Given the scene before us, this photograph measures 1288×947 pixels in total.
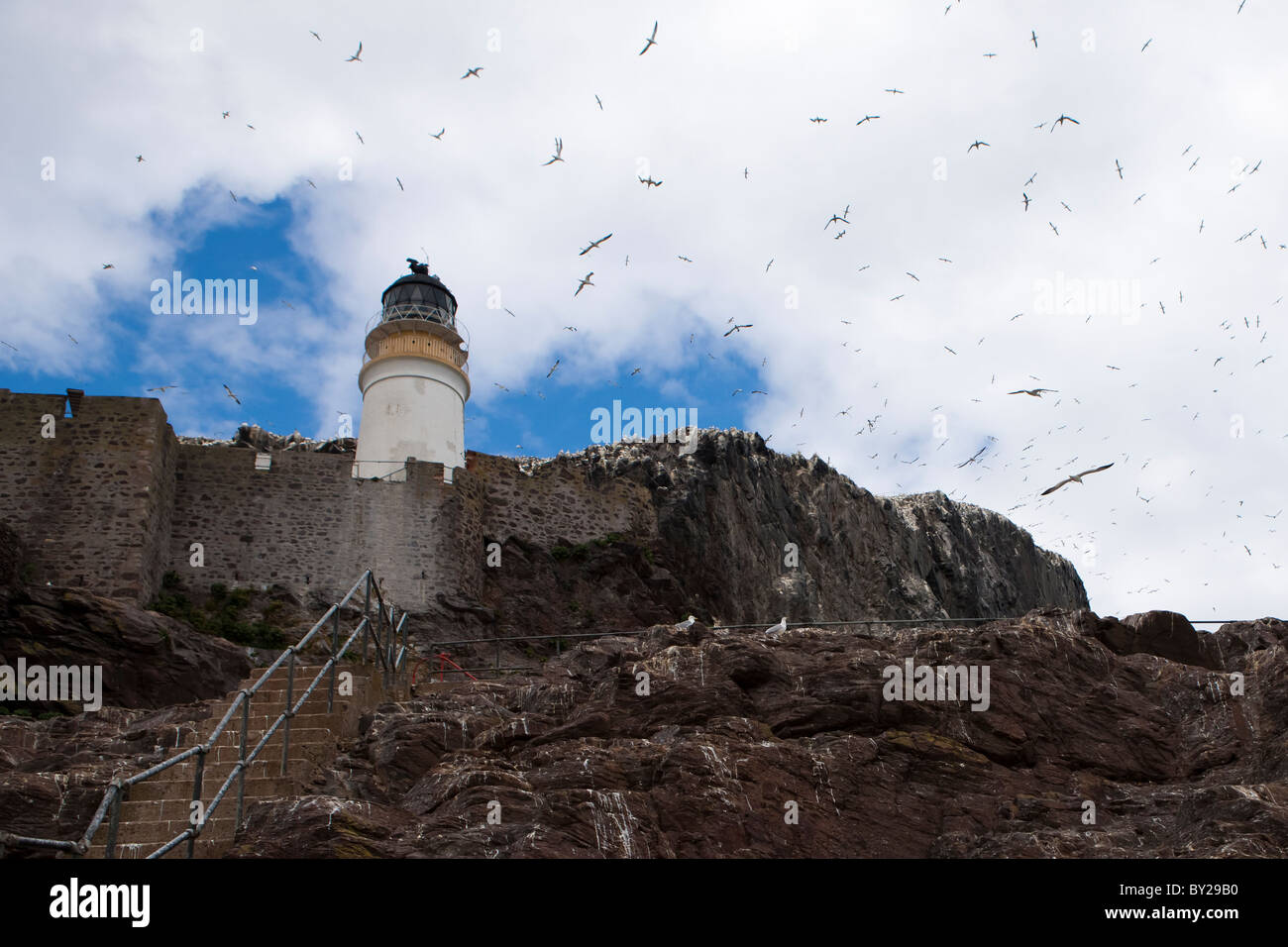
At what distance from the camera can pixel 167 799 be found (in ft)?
34.2

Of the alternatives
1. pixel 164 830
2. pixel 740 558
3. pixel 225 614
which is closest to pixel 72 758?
pixel 164 830

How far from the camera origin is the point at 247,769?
10773 millimetres

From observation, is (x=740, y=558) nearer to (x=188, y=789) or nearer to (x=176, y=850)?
(x=188, y=789)

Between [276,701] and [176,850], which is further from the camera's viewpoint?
[276,701]

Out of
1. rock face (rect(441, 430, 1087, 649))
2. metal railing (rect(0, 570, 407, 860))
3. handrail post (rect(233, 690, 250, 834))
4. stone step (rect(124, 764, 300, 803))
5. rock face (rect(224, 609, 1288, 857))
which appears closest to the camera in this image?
metal railing (rect(0, 570, 407, 860))

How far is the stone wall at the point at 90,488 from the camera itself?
23859 mm

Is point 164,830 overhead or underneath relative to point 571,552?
underneath

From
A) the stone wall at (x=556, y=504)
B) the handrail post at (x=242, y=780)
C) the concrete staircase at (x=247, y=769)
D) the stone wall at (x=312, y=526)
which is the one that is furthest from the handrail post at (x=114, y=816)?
the stone wall at (x=556, y=504)

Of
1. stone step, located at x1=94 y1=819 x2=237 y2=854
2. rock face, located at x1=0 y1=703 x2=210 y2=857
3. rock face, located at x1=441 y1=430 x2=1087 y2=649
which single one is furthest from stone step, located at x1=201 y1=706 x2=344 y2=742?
rock face, located at x1=441 y1=430 x2=1087 y2=649

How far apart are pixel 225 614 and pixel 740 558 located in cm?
1434

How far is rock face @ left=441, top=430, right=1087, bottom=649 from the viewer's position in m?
28.7

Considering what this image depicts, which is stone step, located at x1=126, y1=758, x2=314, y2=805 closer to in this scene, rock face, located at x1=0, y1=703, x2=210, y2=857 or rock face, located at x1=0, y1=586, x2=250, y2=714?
rock face, located at x1=0, y1=703, x2=210, y2=857

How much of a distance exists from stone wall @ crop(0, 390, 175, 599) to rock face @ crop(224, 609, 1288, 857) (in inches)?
501
